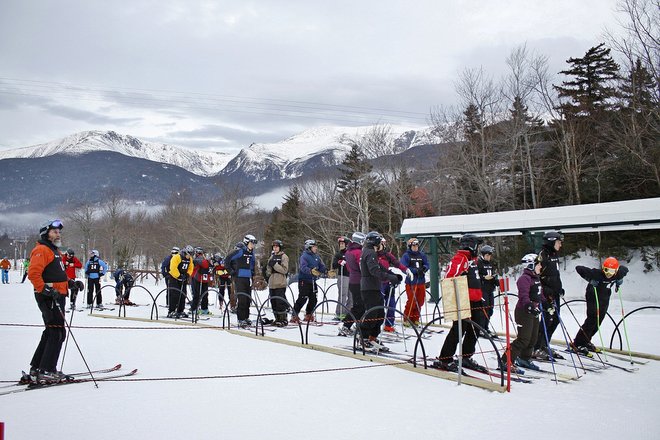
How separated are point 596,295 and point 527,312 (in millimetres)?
2333

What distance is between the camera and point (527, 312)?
7.15 m

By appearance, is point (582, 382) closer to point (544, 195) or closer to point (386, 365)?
point (386, 365)

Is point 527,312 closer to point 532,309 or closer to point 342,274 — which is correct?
point 532,309

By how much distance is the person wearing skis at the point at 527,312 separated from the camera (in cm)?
717

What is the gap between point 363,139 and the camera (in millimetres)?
41406

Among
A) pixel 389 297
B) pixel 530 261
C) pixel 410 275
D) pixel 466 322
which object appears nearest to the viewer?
pixel 466 322

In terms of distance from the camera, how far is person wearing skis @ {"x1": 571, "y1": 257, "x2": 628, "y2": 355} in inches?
334

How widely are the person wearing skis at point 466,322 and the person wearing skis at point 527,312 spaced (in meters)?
0.55

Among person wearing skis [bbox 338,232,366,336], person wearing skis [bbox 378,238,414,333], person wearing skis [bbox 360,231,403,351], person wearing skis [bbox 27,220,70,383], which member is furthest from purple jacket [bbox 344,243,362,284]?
person wearing skis [bbox 27,220,70,383]

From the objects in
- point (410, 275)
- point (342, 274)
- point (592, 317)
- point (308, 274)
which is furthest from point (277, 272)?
point (592, 317)

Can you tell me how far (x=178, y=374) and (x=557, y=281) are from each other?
21.4 feet

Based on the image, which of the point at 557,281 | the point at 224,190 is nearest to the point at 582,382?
the point at 557,281

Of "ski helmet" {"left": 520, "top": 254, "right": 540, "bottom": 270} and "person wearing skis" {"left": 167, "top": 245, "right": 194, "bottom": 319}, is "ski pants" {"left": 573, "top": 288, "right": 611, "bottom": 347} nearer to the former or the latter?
"ski helmet" {"left": 520, "top": 254, "right": 540, "bottom": 270}

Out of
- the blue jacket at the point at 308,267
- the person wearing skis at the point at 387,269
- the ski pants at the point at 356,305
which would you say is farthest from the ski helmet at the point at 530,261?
the blue jacket at the point at 308,267
